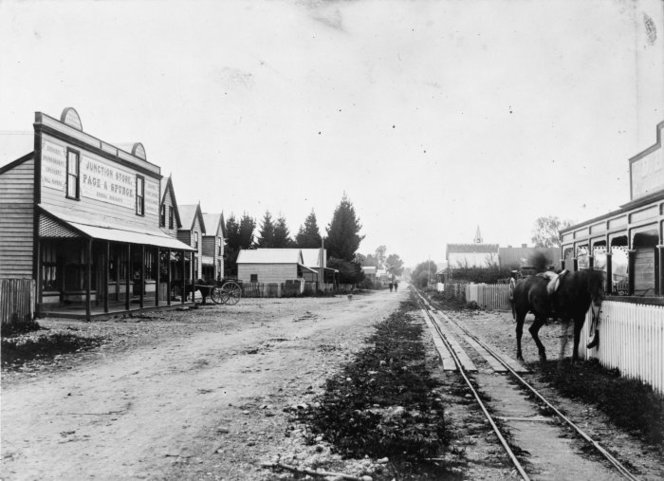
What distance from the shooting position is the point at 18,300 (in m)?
13.6

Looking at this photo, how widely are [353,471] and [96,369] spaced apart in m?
6.16

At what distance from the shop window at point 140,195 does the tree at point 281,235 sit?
2375 inches

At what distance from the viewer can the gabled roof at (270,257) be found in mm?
53469

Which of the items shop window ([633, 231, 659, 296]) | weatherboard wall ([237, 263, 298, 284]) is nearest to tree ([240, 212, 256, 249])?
weatherboard wall ([237, 263, 298, 284])

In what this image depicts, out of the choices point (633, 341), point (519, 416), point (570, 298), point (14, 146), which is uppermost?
point (14, 146)

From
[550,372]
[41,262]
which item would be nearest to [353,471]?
[550,372]

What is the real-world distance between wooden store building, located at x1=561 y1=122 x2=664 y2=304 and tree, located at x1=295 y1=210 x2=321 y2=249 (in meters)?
66.3

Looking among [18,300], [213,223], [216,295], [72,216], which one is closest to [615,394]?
[18,300]

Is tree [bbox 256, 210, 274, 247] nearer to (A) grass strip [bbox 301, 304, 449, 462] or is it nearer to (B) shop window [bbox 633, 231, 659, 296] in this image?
(B) shop window [bbox 633, 231, 659, 296]

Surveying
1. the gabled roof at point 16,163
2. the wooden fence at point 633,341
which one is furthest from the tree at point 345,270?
the wooden fence at point 633,341

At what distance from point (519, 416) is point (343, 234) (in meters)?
74.2

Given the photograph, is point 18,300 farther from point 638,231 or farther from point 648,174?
point 648,174

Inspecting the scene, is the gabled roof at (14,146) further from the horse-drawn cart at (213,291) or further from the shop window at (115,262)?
the horse-drawn cart at (213,291)

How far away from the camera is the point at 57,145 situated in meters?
17.8
